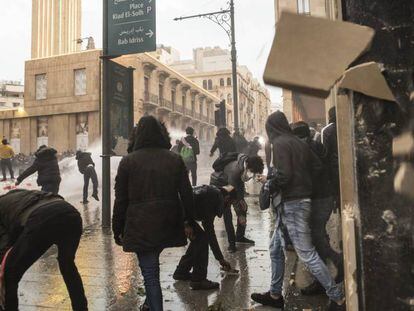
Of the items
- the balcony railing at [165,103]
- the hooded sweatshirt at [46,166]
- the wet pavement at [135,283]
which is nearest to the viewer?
the wet pavement at [135,283]

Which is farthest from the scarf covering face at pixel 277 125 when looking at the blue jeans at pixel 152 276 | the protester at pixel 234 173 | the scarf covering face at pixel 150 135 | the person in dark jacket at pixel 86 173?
the person in dark jacket at pixel 86 173

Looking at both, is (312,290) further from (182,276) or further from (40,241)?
(40,241)

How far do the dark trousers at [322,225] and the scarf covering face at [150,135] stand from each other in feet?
5.44

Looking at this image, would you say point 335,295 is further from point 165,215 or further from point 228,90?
point 228,90

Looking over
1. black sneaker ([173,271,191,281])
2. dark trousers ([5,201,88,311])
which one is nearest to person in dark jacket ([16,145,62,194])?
black sneaker ([173,271,191,281])

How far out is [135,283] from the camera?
4590mm

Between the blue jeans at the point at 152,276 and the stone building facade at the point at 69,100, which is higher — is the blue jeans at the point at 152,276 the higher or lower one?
the lower one

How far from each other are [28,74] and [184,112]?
1599 cm

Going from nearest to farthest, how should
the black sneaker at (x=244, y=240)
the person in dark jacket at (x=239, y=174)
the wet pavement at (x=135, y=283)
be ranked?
1. the wet pavement at (x=135, y=283)
2. the person in dark jacket at (x=239, y=174)
3. the black sneaker at (x=244, y=240)

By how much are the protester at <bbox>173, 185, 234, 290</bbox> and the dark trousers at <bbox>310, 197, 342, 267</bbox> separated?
1.03 metres

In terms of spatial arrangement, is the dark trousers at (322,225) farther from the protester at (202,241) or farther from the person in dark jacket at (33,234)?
the person in dark jacket at (33,234)

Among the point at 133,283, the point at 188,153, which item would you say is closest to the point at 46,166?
the point at 133,283

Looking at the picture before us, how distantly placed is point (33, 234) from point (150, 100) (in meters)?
35.2

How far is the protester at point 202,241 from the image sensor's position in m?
4.42
